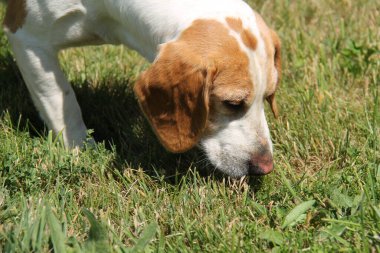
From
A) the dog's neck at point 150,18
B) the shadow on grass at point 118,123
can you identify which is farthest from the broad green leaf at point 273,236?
the dog's neck at point 150,18

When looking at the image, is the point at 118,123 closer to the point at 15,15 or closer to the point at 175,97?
the point at 15,15

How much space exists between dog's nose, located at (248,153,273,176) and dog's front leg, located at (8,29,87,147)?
43.8 inches

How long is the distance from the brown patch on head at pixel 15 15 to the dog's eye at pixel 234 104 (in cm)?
128

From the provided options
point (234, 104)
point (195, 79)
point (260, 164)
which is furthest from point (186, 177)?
point (195, 79)

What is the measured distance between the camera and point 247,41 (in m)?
3.25

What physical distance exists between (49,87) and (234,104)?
1177 mm

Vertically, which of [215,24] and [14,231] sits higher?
[215,24]

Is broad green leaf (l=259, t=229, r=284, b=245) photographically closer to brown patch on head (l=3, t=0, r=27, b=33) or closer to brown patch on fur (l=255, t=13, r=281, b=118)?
brown patch on fur (l=255, t=13, r=281, b=118)

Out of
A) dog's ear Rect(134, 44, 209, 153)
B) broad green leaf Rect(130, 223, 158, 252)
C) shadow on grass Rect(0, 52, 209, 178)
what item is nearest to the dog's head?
dog's ear Rect(134, 44, 209, 153)

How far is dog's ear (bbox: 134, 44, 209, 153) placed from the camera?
3219mm

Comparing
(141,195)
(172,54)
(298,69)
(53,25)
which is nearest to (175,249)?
(141,195)

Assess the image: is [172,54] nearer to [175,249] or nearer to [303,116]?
[175,249]

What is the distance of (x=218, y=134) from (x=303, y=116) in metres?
0.94

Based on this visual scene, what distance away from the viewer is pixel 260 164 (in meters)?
3.46
